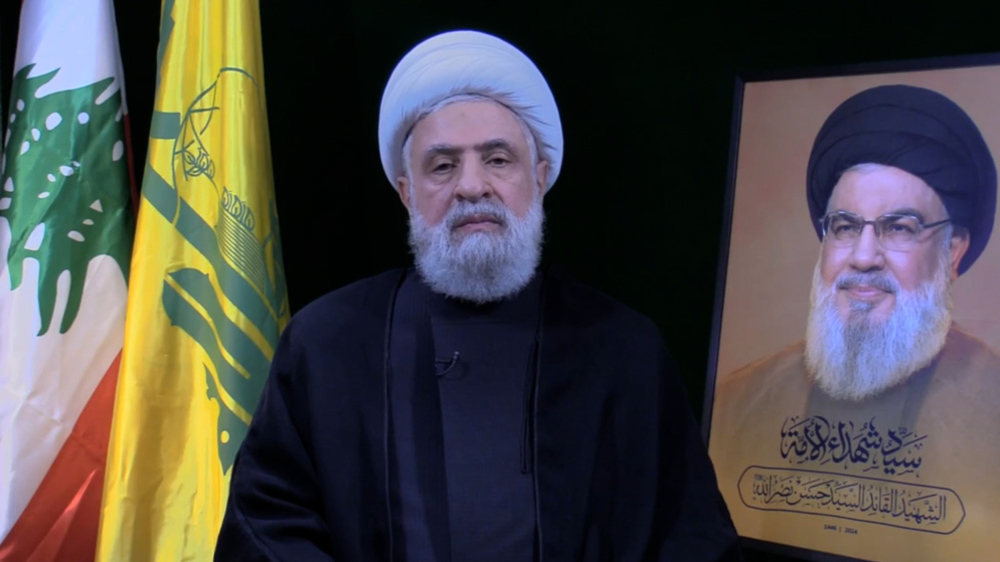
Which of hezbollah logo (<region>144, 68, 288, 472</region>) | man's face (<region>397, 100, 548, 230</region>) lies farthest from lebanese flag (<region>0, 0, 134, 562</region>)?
man's face (<region>397, 100, 548, 230</region>)

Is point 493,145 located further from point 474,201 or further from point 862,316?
point 862,316

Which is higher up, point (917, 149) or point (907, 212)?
Result: point (917, 149)

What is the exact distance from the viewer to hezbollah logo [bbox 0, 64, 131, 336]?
6.67ft

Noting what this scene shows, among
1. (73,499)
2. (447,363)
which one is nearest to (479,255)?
(447,363)

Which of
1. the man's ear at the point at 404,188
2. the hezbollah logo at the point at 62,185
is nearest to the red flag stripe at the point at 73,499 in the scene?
the hezbollah logo at the point at 62,185

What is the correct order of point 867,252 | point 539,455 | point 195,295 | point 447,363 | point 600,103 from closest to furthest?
1. point 539,455
2. point 447,363
3. point 867,252
4. point 195,295
5. point 600,103

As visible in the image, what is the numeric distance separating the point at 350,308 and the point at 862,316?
1023 millimetres

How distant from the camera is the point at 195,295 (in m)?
2.11

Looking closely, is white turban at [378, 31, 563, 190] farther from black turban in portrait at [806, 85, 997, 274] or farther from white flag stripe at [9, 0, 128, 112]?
white flag stripe at [9, 0, 128, 112]

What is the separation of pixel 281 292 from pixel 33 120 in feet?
2.17

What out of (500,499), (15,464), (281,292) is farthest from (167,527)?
(500,499)

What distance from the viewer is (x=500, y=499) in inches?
65.0

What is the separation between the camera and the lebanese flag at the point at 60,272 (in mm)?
1981

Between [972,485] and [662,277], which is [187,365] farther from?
[972,485]
